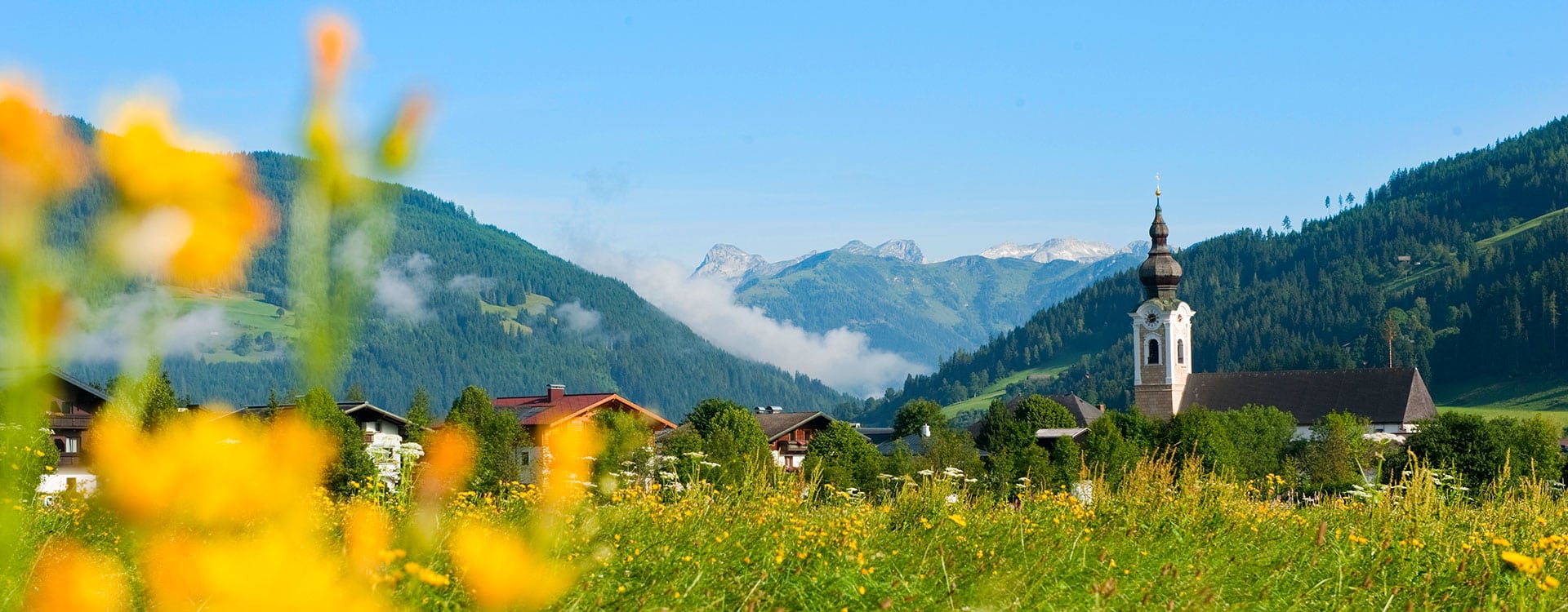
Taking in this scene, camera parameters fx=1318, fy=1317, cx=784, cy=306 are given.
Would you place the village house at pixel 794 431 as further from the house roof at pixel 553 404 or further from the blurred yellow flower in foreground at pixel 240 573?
the blurred yellow flower in foreground at pixel 240 573

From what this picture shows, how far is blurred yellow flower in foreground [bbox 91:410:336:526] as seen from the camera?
3.84ft

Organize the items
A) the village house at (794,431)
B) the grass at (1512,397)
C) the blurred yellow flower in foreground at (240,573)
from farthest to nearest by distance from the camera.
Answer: the grass at (1512,397)
the village house at (794,431)
the blurred yellow flower in foreground at (240,573)

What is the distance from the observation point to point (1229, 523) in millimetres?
9219

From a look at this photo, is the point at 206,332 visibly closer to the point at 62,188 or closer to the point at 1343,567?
the point at 62,188

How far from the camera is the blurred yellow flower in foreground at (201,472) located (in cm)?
117

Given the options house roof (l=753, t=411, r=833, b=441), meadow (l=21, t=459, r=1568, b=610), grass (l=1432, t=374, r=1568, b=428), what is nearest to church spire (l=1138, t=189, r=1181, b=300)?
house roof (l=753, t=411, r=833, b=441)

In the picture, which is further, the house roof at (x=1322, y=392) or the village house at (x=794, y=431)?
the house roof at (x=1322, y=392)

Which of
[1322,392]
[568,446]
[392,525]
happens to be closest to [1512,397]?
[1322,392]

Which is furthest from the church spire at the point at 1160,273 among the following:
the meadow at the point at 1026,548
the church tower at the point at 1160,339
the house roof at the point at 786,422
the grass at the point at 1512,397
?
the meadow at the point at 1026,548

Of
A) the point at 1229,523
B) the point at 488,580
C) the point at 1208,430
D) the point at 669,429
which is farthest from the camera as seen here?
the point at 1208,430

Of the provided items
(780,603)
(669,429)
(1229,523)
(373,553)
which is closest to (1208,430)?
(669,429)

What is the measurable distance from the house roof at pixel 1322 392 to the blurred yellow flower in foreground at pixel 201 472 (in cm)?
10075

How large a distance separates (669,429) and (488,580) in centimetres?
5739

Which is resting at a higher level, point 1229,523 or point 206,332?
point 206,332
